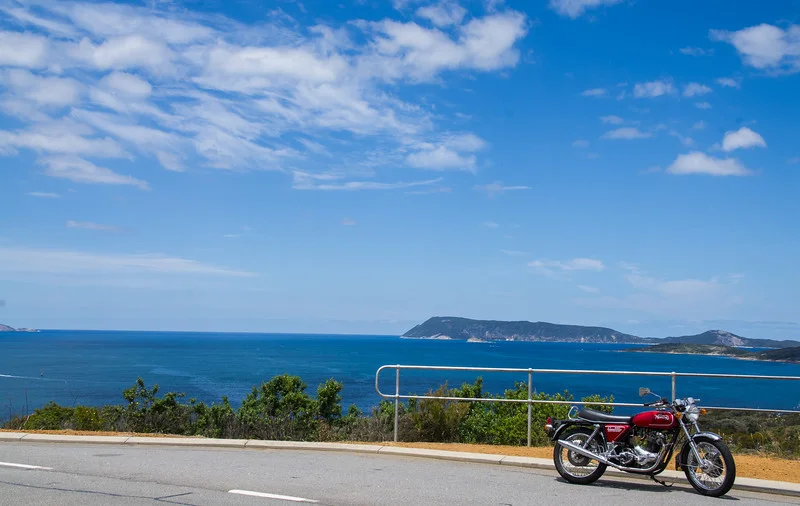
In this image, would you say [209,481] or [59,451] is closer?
[209,481]

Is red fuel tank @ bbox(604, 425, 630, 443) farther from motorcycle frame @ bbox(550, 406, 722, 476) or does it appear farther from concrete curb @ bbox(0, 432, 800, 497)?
concrete curb @ bbox(0, 432, 800, 497)

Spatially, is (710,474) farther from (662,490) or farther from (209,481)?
(209,481)

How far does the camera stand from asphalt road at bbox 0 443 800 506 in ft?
25.8

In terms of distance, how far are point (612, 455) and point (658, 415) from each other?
2.46 feet

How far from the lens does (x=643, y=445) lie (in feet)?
30.8

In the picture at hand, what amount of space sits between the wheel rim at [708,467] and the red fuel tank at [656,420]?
0.39m

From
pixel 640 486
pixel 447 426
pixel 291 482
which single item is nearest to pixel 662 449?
pixel 640 486

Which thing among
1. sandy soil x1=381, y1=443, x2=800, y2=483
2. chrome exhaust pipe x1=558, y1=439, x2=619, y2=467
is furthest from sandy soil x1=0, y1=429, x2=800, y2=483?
chrome exhaust pipe x1=558, y1=439, x2=619, y2=467

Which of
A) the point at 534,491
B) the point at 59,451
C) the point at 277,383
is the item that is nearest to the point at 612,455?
the point at 534,491

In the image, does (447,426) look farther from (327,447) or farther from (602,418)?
(602,418)

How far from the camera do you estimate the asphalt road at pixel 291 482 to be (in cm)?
788

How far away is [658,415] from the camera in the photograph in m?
9.23

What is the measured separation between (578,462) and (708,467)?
1524 mm

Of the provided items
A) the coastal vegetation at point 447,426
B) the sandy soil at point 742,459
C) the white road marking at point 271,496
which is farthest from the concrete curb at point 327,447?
the white road marking at point 271,496
